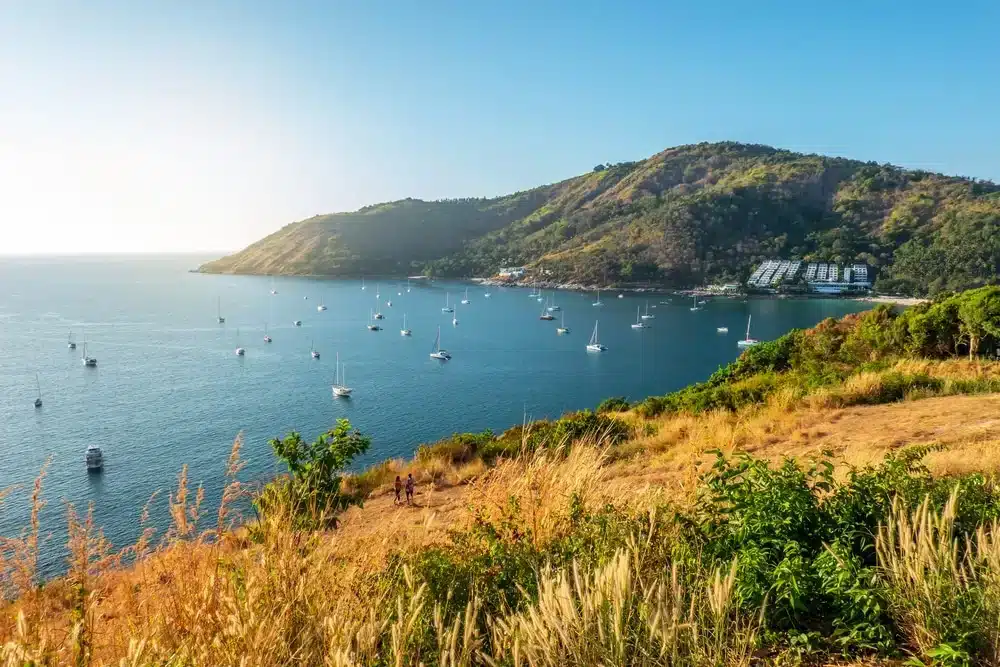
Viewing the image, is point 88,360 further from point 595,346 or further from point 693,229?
point 693,229

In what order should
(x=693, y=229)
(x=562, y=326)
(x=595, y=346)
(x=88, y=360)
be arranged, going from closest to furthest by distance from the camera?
1. (x=88, y=360)
2. (x=595, y=346)
3. (x=562, y=326)
4. (x=693, y=229)

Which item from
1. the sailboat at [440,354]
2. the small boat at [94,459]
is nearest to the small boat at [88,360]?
the small boat at [94,459]

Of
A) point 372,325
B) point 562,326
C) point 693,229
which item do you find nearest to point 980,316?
point 562,326

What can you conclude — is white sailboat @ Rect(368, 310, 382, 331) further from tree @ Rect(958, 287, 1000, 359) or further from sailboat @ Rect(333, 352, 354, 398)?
tree @ Rect(958, 287, 1000, 359)

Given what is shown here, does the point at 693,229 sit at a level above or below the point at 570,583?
above

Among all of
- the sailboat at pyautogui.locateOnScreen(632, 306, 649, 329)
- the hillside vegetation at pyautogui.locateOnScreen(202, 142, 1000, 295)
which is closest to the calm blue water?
the sailboat at pyautogui.locateOnScreen(632, 306, 649, 329)

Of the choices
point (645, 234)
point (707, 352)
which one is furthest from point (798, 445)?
point (645, 234)
